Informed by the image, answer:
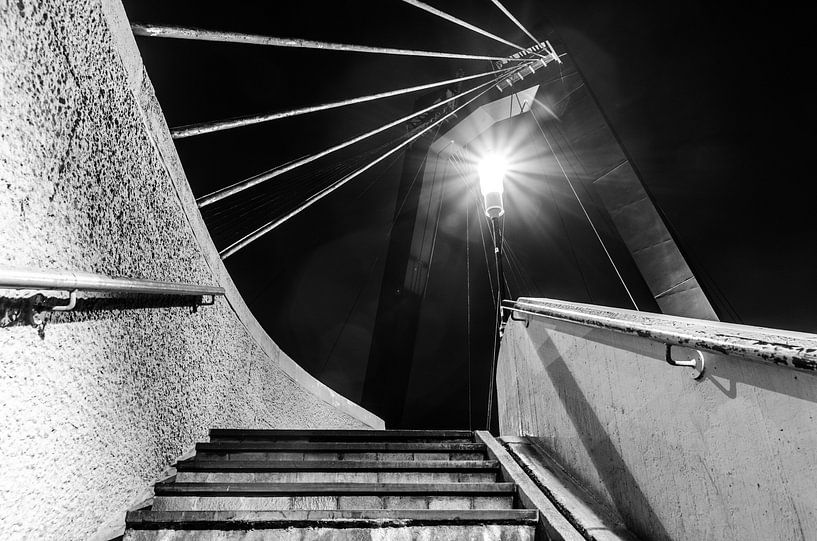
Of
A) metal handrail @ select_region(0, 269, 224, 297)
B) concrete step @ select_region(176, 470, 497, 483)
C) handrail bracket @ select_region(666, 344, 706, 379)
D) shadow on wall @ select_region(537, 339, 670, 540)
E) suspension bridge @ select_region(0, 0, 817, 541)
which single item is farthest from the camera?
concrete step @ select_region(176, 470, 497, 483)

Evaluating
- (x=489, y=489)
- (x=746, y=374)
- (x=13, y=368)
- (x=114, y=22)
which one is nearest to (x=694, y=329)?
(x=746, y=374)

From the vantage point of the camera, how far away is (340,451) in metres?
2.62

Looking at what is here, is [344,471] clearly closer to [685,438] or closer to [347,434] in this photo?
[347,434]

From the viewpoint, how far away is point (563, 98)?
374 inches

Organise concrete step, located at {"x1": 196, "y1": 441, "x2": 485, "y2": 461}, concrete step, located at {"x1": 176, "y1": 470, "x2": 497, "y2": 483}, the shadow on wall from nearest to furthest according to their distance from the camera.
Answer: the shadow on wall → concrete step, located at {"x1": 176, "y1": 470, "x2": 497, "y2": 483} → concrete step, located at {"x1": 196, "y1": 441, "x2": 485, "y2": 461}

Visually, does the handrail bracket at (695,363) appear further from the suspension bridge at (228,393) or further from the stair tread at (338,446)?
the stair tread at (338,446)

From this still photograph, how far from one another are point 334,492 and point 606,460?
1210mm

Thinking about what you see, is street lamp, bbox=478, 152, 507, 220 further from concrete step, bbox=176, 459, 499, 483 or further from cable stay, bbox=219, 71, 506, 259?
concrete step, bbox=176, 459, 499, 483

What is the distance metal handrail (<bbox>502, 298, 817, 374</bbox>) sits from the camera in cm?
102

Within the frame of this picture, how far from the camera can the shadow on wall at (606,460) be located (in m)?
1.58

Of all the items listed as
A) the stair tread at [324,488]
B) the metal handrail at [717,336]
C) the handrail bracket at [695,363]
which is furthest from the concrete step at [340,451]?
the handrail bracket at [695,363]

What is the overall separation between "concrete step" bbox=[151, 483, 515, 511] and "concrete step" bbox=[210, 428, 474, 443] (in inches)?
30.6

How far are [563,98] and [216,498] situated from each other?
32.2 feet

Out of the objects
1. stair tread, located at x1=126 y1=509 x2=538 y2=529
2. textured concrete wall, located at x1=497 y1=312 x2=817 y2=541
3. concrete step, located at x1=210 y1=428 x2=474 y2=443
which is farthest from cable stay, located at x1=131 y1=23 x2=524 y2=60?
textured concrete wall, located at x1=497 y1=312 x2=817 y2=541
